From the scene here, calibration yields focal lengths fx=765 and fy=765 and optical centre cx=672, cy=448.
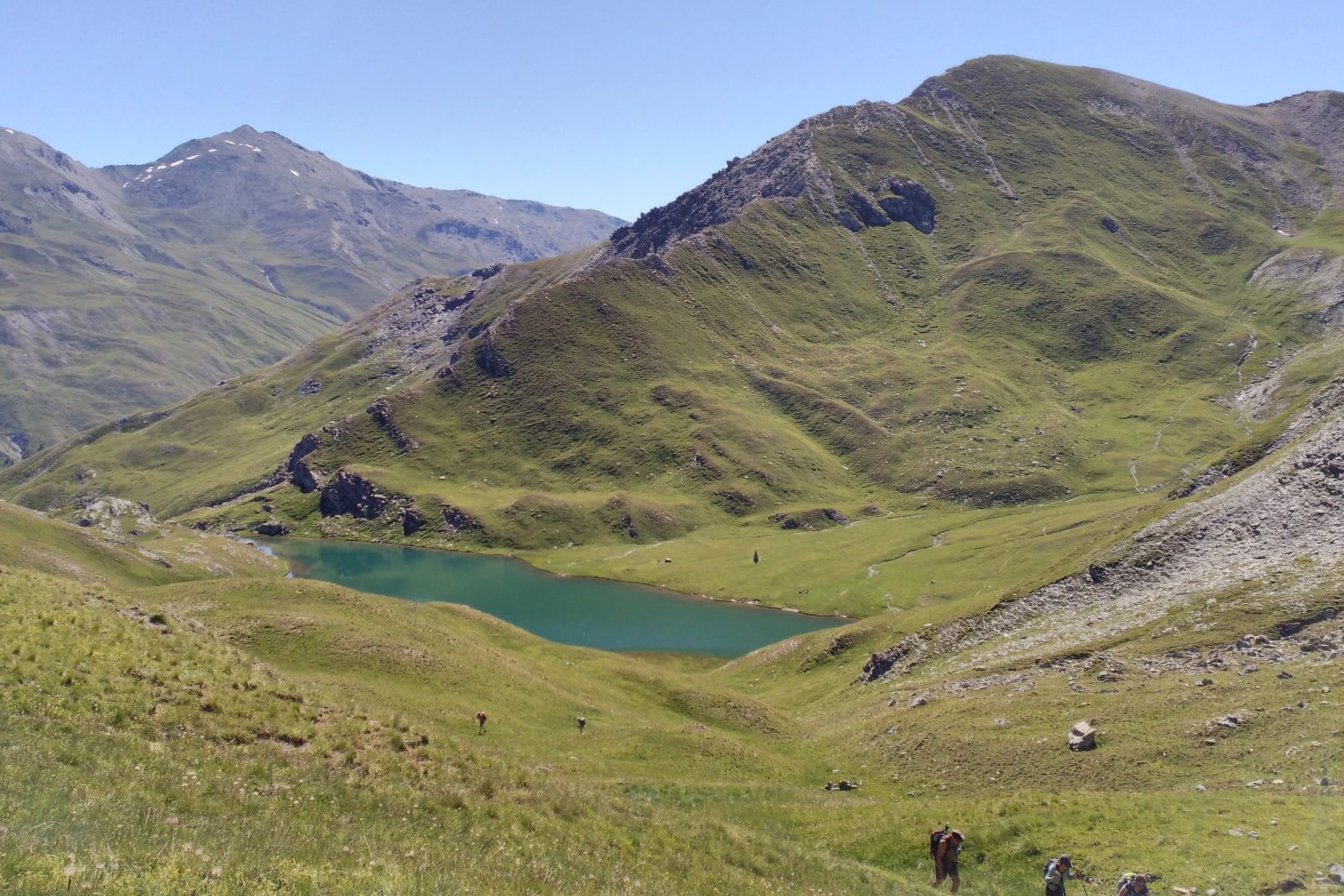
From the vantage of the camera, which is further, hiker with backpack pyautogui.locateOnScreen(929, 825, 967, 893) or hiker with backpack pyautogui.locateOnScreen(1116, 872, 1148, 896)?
hiker with backpack pyautogui.locateOnScreen(929, 825, 967, 893)

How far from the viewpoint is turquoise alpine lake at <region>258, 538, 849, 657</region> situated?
Result: 126m

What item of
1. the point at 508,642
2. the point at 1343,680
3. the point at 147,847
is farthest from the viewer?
the point at 508,642

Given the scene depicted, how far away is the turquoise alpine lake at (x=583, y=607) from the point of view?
126m

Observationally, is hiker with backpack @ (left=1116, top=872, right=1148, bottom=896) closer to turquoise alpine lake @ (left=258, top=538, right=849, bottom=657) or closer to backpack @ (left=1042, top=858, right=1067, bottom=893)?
backpack @ (left=1042, top=858, right=1067, bottom=893)

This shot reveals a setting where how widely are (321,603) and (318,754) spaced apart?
125 ft

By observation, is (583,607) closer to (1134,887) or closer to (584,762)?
(584,762)

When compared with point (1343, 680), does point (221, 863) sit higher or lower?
lower

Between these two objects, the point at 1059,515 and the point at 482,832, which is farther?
the point at 1059,515

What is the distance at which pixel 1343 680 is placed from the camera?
3634 centimetres

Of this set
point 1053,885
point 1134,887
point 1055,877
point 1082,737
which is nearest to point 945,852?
point 1053,885

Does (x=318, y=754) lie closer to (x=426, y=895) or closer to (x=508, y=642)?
(x=426, y=895)

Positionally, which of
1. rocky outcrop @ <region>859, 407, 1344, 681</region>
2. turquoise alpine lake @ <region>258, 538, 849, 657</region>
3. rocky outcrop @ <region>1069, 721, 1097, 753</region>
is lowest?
turquoise alpine lake @ <region>258, 538, 849, 657</region>

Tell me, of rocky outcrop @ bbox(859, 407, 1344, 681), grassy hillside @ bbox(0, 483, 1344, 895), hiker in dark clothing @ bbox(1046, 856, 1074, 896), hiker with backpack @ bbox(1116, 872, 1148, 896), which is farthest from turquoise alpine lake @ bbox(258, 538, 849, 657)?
hiker with backpack @ bbox(1116, 872, 1148, 896)

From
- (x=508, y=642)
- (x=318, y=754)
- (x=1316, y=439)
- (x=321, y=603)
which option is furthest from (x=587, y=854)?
(x=1316, y=439)
